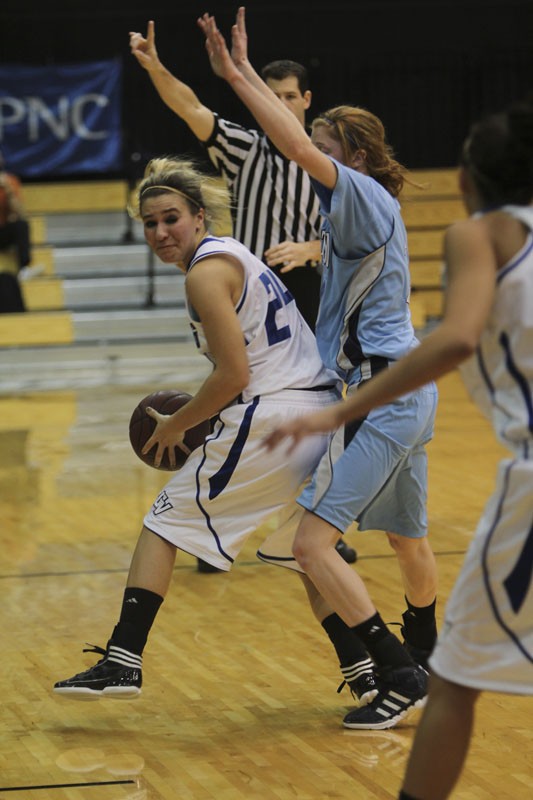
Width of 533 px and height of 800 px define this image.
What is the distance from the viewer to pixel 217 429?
11.6ft

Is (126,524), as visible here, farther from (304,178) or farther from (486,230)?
(486,230)

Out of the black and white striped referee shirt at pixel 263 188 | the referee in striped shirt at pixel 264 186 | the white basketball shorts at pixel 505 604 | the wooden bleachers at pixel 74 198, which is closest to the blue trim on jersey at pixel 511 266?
the white basketball shorts at pixel 505 604

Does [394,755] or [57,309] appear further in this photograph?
[57,309]

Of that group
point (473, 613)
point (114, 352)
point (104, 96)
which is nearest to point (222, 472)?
point (473, 613)

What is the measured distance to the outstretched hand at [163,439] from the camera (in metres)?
3.54

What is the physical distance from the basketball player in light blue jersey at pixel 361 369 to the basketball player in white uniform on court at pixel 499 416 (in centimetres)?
102

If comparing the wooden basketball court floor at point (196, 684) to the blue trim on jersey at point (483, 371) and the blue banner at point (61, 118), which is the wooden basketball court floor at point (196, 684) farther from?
the blue banner at point (61, 118)

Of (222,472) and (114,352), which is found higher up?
(222,472)

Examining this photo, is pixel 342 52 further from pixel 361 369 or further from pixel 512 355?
pixel 512 355

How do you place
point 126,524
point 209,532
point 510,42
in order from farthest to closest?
1. point 510,42
2. point 126,524
3. point 209,532

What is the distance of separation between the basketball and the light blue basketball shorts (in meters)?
0.54

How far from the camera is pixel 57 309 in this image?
14086 mm

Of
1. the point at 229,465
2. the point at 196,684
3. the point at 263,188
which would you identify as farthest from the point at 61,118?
the point at 229,465

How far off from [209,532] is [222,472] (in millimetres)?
171
